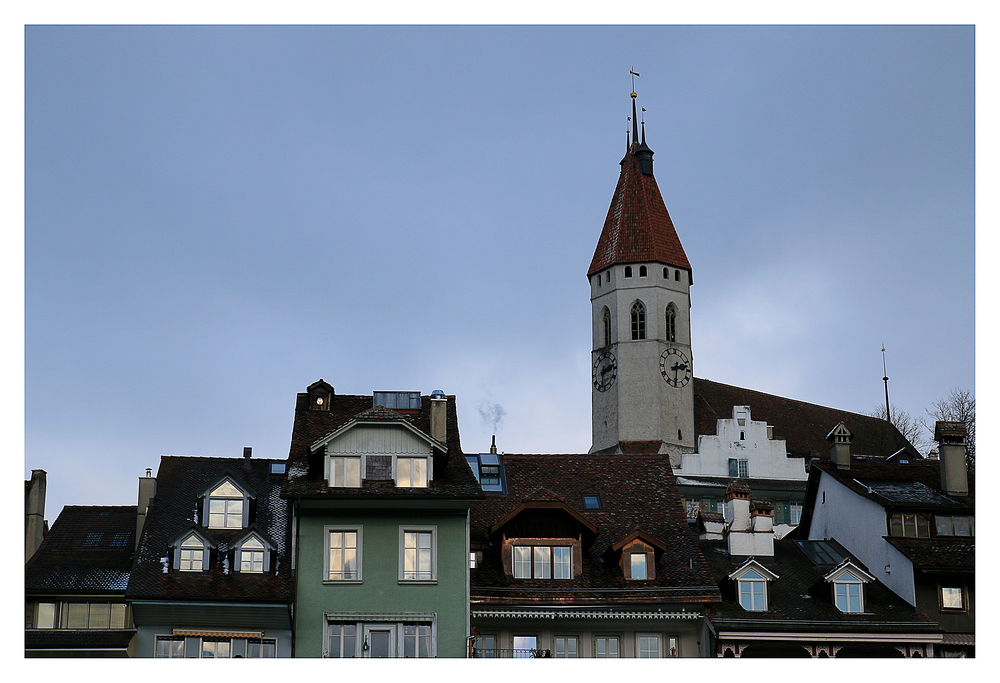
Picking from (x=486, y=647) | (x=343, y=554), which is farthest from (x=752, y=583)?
(x=343, y=554)

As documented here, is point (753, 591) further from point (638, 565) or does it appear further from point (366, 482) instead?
point (366, 482)

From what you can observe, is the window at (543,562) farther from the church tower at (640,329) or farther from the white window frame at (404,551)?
the church tower at (640,329)

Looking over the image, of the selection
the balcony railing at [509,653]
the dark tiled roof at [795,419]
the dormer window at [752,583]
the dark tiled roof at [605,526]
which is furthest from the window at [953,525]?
the dark tiled roof at [795,419]

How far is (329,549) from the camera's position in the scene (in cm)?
3988

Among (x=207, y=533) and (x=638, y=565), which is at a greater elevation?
(x=207, y=533)

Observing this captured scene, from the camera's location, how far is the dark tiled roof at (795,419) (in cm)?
10125

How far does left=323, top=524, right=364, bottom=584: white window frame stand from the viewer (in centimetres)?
3950

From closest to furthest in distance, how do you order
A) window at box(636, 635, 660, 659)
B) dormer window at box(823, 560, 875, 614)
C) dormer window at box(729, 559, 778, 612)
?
window at box(636, 635, 660, 659) → dormer window at box(729, 559, 778, 612) → dormer window at box(823, 560, 875, 614)

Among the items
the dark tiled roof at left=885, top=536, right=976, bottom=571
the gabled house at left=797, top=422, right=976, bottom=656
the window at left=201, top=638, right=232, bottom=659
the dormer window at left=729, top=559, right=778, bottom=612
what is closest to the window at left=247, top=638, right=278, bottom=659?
the window at left=201, top=638, right=232, bottom=659

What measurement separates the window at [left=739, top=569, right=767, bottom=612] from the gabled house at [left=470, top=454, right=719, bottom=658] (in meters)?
1.16

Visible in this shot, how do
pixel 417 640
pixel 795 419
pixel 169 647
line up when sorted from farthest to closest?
pixel 795 419 < pixel 169 647 < pixel 417 640

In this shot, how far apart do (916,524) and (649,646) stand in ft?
33.6

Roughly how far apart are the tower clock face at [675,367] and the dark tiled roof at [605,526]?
5449 centimetres

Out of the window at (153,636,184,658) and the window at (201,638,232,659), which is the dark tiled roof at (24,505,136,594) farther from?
the window at (201,638,232,659)
